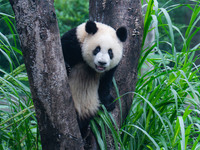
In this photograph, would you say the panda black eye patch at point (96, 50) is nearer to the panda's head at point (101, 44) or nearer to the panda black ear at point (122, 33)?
the panda's head at point (101, 44)

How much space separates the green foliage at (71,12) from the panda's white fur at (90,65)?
3.52 meters

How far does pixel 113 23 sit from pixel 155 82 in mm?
659

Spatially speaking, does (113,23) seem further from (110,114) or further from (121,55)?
(110,114)

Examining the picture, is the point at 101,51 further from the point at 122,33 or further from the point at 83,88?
the point at 83,88

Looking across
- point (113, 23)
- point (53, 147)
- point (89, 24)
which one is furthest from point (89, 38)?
point (53, 147)

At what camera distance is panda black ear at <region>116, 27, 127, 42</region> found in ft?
6.73

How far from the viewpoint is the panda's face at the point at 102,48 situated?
6.68 feet

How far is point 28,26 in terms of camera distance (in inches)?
56.6

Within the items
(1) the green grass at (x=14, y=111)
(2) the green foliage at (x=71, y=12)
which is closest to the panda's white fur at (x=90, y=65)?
(1) the green grass at (x=14, y=111)

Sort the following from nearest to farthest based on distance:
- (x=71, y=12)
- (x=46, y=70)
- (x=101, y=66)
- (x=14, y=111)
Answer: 1. (x=46, y=70)
2. (x=101, y=66)
3. (x=14, y=111)
4. (x=71, y=12)

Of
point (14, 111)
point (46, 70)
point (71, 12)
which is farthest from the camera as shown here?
point (71, 12)

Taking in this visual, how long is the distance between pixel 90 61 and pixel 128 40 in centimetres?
39

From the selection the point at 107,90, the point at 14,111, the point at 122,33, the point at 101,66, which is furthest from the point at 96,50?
the point at 14,111

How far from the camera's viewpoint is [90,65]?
2.11 meters
